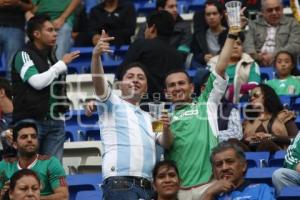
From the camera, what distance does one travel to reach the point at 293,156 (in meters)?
9.89

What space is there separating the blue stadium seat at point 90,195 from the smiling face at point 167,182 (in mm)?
746

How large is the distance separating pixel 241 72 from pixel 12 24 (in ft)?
7.88

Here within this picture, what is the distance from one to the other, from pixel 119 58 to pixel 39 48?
9.42ft

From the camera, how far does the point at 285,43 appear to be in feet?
42.8

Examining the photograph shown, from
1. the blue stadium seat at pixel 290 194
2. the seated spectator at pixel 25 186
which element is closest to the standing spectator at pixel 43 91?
the seated spectator at pixel 25 186

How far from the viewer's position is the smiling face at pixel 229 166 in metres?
8.94

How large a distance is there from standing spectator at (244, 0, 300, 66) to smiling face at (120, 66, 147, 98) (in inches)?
141

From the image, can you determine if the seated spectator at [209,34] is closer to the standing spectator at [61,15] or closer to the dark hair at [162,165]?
the standing spectator at [61,15]

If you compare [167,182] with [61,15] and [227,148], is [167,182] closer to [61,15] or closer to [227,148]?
[227,148]

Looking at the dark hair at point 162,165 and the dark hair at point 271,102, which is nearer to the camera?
the dark hair at point 162,165

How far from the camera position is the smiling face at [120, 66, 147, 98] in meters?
9.53

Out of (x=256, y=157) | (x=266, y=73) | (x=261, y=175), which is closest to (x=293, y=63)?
(x=266, y=73)

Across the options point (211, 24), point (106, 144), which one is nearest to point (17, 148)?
point (106, 144)

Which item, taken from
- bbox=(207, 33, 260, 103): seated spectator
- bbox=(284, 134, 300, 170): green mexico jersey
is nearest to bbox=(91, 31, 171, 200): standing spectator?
bbox=(284, 134, 300, 170): green mexico jersey
